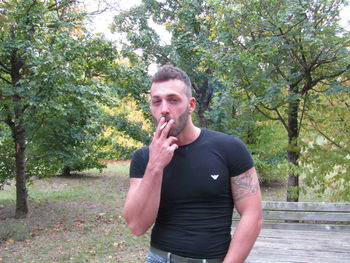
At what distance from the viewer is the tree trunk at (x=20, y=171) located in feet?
26.4

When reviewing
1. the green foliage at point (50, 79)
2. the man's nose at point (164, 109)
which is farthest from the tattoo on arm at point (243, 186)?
the green foliage at point (50, 79)

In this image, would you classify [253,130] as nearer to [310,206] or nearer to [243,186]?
[310,206]

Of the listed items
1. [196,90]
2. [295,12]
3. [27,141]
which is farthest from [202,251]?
[196,90]

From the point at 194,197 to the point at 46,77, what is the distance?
550 centimetres

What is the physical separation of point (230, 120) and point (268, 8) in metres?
4.94

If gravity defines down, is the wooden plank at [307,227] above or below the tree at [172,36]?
below

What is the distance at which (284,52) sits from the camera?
5672 mm

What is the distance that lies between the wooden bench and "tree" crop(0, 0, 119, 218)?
13.7 feet

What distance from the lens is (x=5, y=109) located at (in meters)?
7.59

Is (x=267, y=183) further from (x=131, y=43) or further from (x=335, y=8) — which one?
(x=335, y=8)

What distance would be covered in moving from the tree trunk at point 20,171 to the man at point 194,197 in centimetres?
688

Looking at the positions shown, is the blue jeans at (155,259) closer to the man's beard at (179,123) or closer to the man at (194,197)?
the man at (194,197)

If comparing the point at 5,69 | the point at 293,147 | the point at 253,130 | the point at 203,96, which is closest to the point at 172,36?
the point at 203,96

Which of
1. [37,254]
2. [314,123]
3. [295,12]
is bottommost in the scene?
[37,254]
